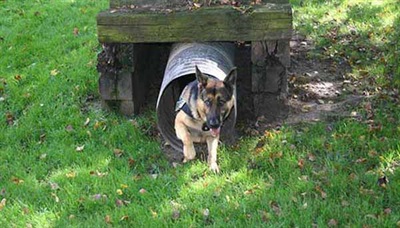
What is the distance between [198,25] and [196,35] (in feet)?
0.38

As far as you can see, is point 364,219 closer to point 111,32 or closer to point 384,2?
point 111,32

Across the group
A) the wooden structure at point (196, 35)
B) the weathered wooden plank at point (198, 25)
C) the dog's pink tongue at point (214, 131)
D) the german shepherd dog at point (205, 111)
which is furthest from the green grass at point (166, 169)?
the weathered wooden plank at point (198, 25)

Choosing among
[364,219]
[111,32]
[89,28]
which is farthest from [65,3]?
[364,219]

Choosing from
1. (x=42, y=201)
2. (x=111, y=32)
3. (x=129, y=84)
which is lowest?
(x=42, y=201)

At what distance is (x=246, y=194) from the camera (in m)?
5.14

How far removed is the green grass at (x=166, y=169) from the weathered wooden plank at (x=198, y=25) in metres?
0.99

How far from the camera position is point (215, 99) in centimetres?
552

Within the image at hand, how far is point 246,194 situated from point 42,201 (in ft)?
6.06

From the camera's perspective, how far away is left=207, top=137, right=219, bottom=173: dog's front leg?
5628 mm

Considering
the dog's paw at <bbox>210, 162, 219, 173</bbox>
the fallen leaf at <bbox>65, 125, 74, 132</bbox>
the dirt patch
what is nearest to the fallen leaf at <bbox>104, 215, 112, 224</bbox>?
the dog's paw at <bbox>210, 162, 219, 173</bbox>

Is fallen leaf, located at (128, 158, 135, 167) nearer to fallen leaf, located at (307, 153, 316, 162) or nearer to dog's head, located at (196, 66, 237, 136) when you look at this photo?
dog's head, located at (196, 66, 237, 136)

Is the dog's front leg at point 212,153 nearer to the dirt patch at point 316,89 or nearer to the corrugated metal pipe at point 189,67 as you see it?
the corrugated metal pipe at point 189,67

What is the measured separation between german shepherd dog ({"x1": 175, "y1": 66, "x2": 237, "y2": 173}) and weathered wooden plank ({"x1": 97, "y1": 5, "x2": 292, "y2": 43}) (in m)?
0.71

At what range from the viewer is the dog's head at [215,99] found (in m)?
5.49
